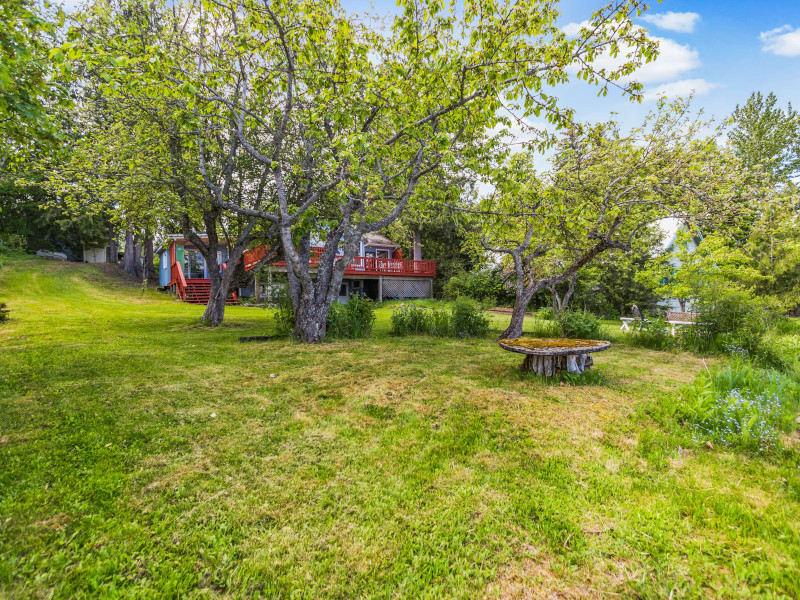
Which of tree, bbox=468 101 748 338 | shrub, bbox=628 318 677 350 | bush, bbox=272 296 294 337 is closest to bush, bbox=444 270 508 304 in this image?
shrub, bbox=628 318 677 350

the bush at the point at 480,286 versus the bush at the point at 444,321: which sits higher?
the bush at the point at 480,286

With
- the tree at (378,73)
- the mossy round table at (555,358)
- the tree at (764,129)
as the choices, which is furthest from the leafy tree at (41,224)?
the tree at (764,129)

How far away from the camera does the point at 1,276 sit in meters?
18.5

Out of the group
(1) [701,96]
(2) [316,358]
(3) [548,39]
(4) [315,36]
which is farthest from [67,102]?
(1) [701,96]

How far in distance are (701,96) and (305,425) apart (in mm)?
10605

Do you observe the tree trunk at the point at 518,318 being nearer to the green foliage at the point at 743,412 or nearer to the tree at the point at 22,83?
the green foliage at the point at 743,412

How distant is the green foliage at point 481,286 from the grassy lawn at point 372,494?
15943 millimetres

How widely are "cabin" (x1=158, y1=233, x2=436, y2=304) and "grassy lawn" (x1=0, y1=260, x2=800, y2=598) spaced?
54.1 feet

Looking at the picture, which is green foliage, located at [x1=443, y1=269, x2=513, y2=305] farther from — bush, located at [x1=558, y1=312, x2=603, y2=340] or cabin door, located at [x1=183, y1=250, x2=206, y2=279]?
cabin door, located at [x1=183, y1=250, x2=206, y2=279]

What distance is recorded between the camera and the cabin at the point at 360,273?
2081cm

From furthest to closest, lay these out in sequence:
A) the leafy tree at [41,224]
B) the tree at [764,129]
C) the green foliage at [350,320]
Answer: the tree at [764,129]
the leafy tree at [41,224]
the green foliage at [350,320]

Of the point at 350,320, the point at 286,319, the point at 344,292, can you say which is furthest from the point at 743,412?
the point at 344,292

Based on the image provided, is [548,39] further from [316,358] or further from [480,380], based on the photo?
[316,358]

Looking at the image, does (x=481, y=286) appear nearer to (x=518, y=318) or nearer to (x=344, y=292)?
(x=344, y=292)
